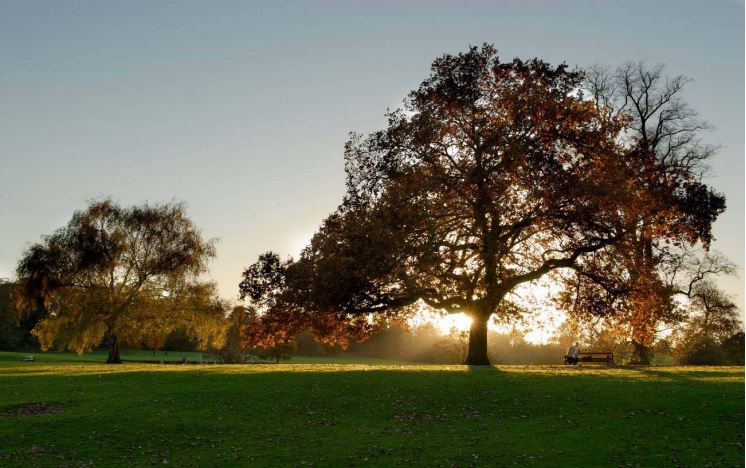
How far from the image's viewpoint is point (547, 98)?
38.8 metres

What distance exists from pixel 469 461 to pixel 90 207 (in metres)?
46.7

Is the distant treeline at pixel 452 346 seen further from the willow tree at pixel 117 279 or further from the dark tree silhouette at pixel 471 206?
the dark tree silhouette at pixel 471 206

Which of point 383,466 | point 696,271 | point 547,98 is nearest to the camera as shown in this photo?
point 383,466

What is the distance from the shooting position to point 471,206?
124 ft

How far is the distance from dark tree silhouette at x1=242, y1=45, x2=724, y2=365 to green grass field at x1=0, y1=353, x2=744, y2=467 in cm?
607

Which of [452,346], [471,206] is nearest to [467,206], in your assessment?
[471,206]

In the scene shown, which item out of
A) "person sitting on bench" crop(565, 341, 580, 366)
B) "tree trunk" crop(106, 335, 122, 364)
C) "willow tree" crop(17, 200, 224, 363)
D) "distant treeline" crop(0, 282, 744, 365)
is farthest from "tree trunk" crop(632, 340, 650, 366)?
"tree trunk" crop(106, 335, 122, 364)

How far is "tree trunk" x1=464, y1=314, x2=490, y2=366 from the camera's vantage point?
40406 millimetres

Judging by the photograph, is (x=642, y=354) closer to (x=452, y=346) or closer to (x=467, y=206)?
(x=467, y=206)

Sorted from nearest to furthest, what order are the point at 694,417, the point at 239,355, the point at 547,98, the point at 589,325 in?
the point at 694,417 < the point at 547,98 < the point at 589,325 < the point at 239,355

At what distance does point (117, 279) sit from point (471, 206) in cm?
3237

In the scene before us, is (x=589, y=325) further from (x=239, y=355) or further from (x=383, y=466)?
(x=239, y=355)

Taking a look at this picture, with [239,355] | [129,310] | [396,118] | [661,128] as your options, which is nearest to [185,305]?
[129,310]

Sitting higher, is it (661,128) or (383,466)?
(661,128)
